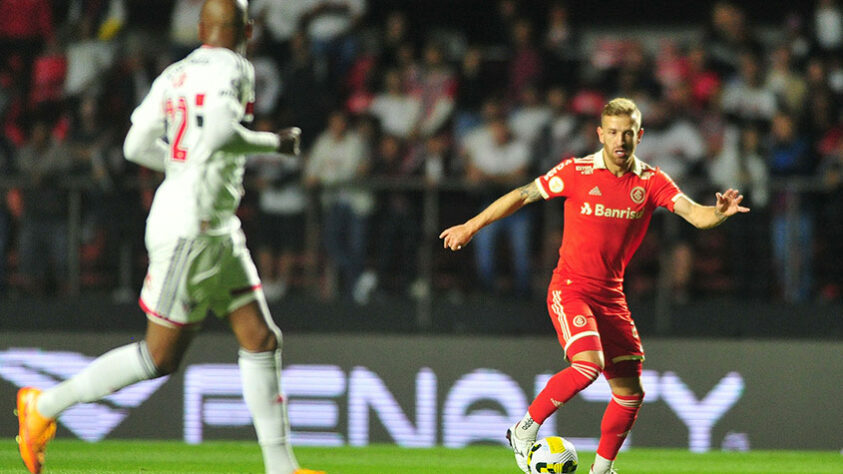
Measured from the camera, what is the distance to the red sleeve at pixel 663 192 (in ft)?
21.2

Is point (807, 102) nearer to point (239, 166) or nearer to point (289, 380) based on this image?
point (289, 380)

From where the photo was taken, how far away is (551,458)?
21.1ft

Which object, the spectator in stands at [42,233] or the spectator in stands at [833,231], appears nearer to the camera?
the spectator in stands at [833,231]

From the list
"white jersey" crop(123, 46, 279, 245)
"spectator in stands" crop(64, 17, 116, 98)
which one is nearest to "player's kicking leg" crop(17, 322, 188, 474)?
"white jersey" crop(123, 46, 279, 245)

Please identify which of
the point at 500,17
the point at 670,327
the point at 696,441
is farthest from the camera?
the point at 500,17

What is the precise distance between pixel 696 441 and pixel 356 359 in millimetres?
2650

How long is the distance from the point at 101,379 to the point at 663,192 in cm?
310

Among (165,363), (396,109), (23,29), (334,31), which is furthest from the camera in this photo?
(23,29)

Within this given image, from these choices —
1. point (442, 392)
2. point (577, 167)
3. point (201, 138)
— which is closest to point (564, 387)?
point (577, 167)

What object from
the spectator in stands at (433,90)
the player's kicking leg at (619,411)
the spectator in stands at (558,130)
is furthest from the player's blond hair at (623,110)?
the spectator in stands at (433,90)

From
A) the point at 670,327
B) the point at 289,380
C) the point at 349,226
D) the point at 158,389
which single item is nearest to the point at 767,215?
the point at 670,327

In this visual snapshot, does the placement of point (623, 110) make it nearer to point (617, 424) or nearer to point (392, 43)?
point (617, 424)

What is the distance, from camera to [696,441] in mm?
8984

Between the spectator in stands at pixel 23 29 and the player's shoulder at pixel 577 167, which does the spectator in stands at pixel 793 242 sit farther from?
the spectator in stands at pixel 23 29
